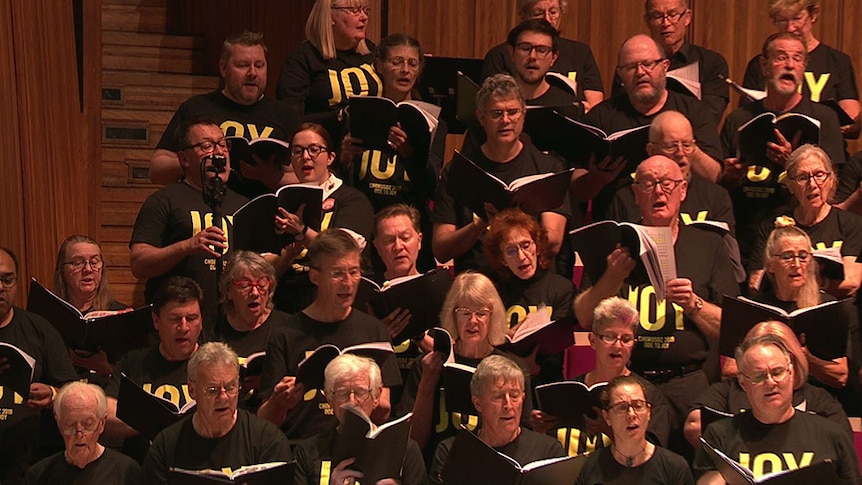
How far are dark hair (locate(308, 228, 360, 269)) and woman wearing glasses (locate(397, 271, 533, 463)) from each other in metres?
0.37

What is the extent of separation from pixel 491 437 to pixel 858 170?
2.27 meters

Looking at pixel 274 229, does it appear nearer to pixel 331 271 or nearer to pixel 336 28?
pixel 331 271

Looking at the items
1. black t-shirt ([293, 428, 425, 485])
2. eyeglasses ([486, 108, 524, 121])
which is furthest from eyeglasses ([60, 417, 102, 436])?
eyeglasses ([486, 108, 524, 121])

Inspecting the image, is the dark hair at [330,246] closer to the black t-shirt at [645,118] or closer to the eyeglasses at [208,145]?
the eyeglasses at [208,145]

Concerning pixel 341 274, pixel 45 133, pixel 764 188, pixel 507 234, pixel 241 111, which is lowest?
pixel 341 274

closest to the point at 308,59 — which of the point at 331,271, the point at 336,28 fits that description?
the point at 336,28

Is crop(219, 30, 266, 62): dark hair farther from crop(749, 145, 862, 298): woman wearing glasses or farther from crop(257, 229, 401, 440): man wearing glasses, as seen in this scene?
crop(749, 145, 862, 298): woman wearing glasses

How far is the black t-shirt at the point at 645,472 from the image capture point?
174 inches

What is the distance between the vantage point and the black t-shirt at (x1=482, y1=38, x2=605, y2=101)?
636 cm

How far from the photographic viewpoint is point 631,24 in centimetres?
784

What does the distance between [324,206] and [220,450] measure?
1274 millimetres

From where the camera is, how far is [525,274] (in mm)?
5180

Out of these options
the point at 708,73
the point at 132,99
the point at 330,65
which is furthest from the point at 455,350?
the point at 132,99

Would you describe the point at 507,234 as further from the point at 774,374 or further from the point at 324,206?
the point at 774,374
